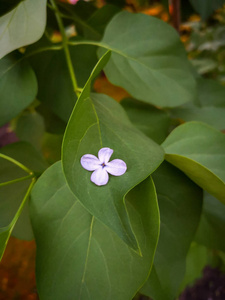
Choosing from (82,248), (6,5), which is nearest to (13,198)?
(82,248)

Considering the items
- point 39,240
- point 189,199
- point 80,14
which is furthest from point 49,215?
point 80,14

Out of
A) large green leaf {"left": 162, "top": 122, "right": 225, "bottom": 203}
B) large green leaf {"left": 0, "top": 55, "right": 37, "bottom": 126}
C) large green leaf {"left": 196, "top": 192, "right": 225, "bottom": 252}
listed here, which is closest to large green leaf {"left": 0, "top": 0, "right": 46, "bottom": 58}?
large green leaf {"left": 0, "top": 55, "right": 37, "bottom": 126}

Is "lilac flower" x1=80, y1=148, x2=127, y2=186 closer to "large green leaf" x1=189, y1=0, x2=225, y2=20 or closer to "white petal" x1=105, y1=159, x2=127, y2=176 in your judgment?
"white petal" x1=105, y1=159, x2=127, y2=176

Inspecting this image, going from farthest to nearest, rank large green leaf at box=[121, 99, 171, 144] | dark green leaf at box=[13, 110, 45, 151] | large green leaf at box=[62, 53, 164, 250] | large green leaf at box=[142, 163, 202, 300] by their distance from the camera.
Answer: dark green leaf at box=[13, 110, 45, 151], large green leaf at box=[121, 99, 171, 144], large green leaf at box=[142, 163, 202, 300], large green leaf at box=[62, 53, 164, 250]

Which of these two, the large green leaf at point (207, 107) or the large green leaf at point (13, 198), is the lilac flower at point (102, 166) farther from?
the large green leaf at point (207, 107)

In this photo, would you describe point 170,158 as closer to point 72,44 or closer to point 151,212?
point 151,212

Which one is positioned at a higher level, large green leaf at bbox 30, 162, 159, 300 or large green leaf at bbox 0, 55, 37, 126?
large green leaf at bbox 0, 55, 37, 126
